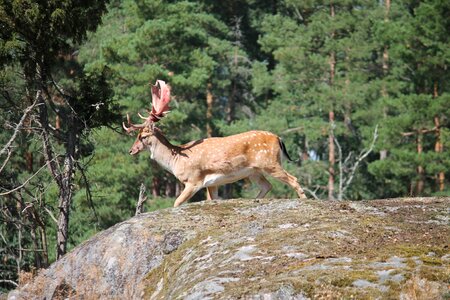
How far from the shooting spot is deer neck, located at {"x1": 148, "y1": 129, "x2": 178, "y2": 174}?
55.3 ft

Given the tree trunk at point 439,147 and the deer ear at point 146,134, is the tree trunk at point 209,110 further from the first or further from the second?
the deer ear at point 146,134

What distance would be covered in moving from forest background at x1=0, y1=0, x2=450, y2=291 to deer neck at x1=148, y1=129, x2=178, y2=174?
1253 centimetres

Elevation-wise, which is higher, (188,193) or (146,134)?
(146,134)

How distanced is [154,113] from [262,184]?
1.93 meters

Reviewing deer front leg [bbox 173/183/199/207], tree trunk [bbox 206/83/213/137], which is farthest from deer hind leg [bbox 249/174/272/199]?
tree trunk [bbox 206/83/213/137]

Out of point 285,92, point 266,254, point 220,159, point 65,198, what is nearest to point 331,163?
point 285,92

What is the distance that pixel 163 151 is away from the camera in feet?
56.1

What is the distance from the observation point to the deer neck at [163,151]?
16.9 meters

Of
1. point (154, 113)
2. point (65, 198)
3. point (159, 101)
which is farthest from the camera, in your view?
point (65, 198)

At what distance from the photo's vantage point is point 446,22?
37344mm

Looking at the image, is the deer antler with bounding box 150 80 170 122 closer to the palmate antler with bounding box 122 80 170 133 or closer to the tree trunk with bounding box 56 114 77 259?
the palmate antler with bounding box 122 80 170 133

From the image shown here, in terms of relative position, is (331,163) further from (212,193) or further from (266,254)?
(266,254)

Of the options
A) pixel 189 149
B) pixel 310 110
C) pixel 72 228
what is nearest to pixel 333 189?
pixel 310 110

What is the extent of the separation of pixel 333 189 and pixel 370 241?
30.6 metres
